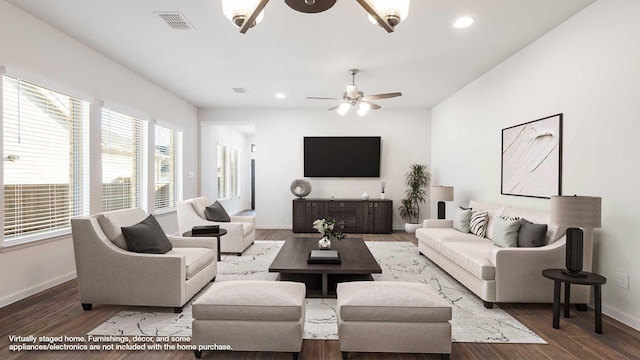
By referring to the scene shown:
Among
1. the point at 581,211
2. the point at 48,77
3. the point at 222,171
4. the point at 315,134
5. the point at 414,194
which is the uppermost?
the point at 48,77

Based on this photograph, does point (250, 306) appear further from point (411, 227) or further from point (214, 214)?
point (411, 227)

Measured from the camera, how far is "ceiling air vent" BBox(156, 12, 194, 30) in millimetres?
3307

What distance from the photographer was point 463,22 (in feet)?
11.2

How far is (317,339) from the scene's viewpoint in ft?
8.16

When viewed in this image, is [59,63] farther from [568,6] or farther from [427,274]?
[568,6]

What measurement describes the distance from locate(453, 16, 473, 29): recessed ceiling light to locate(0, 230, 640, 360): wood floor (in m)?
2.93

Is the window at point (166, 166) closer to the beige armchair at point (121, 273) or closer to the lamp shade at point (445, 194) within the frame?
the beige armchair at point (121, 273)

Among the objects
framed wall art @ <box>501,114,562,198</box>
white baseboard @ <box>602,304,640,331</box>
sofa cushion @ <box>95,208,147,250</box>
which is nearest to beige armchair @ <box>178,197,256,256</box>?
sofa cushion @ <box>95,208,147,250</box>

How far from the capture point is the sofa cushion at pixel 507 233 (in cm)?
350

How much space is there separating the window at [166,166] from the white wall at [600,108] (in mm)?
5918

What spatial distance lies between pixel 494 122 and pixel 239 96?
4732mm

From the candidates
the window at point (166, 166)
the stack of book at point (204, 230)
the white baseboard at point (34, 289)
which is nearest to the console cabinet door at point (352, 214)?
the stack of book at point (204, 230)

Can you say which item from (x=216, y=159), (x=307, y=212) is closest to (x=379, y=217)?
(x=307, y=212)

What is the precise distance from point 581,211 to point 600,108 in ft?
3.74
